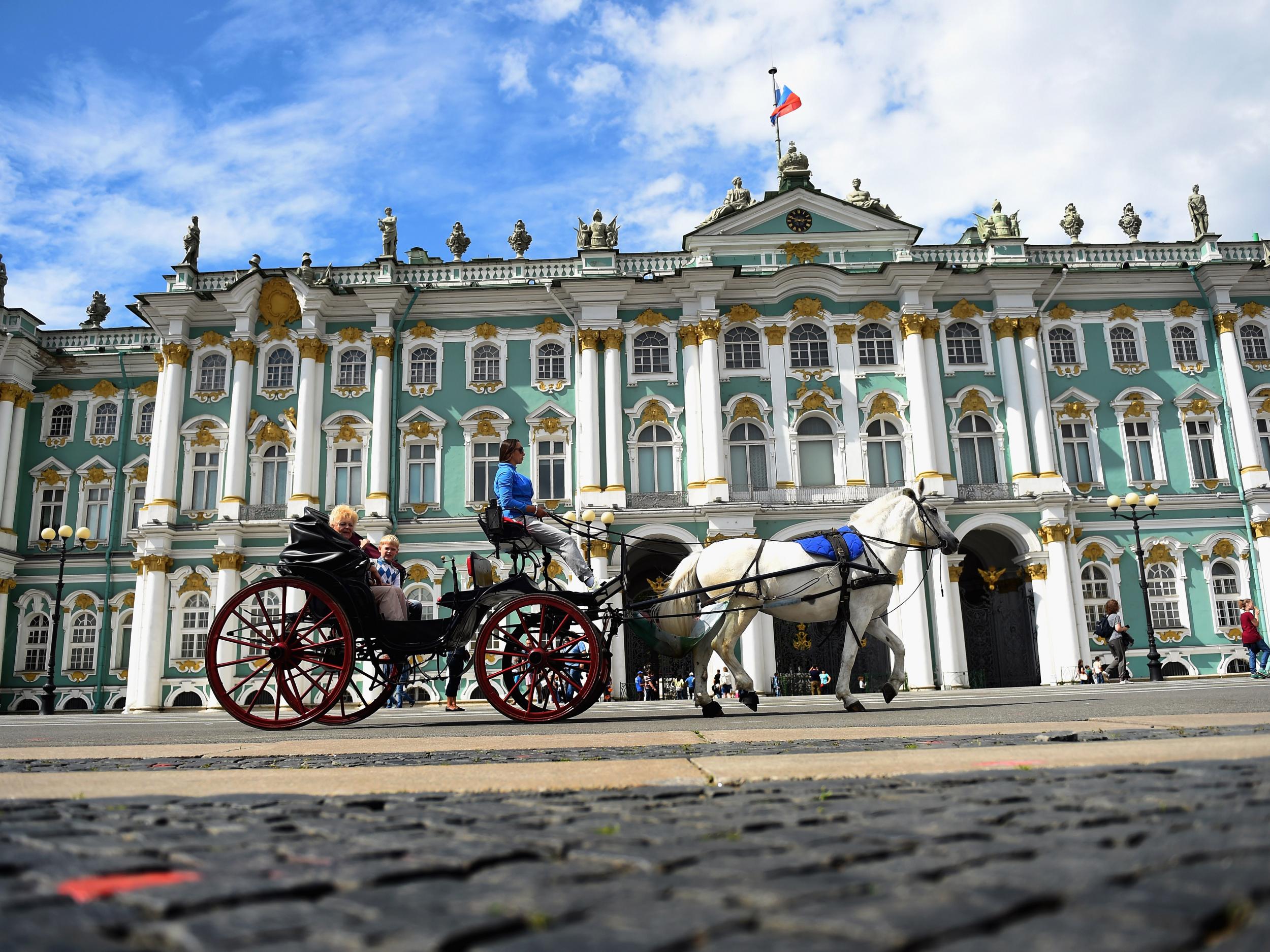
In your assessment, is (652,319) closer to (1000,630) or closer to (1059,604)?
(1000,630)

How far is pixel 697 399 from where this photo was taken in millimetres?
29281

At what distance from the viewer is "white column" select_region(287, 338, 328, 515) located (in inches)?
1141

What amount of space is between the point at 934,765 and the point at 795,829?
2064 millimetres

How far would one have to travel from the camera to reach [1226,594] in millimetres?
28766

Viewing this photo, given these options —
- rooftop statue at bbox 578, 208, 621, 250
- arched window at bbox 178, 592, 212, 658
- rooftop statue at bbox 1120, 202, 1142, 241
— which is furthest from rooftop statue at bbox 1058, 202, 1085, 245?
arched window at bbox 178, 592, 212, 658

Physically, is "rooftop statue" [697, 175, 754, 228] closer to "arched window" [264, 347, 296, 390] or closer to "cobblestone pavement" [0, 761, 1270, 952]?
"arched window" [264, 347, 296, 390]

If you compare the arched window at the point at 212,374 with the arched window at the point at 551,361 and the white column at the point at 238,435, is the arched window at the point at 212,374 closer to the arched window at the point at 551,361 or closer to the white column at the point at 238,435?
the white column at the point at 238,435

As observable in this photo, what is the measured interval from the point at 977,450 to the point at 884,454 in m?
2.76

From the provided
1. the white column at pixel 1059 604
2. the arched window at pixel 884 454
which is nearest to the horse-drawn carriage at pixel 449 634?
the arched window at pixel 884 454

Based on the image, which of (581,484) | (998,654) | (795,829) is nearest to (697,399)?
(581,484)

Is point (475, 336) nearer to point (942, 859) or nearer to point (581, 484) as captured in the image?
point (581, 484)

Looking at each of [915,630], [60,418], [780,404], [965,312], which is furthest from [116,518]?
[965,312]

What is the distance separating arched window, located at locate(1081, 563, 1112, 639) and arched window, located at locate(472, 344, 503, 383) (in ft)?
58.8

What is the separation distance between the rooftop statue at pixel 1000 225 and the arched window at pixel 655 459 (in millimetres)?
11827
